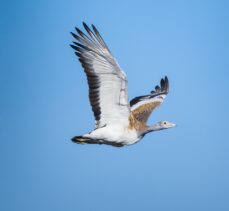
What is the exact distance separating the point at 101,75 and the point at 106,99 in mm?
885

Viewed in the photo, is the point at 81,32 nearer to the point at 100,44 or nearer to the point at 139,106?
the point at 100,44

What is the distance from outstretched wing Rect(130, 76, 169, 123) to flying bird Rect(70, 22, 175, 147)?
346 millimetres

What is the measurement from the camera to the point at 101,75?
15.7 metres

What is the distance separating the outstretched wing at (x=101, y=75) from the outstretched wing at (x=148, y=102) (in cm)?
191

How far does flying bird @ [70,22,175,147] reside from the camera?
15406 millimetres

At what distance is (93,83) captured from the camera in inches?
625

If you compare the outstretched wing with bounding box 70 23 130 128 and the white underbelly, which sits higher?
the outstretched wing with bounding box 70 23 130 128

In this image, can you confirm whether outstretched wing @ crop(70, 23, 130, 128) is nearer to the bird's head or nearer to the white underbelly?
the white underbelly

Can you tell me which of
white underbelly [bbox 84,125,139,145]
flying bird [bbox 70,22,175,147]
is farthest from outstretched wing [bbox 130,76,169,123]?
white underbelly [bbox 84,125,139,145]

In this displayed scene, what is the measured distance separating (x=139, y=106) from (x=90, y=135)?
3.54m

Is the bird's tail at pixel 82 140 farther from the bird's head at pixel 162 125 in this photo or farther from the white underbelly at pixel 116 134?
the bird's head at pixel 162 125

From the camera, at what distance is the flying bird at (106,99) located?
1541cm

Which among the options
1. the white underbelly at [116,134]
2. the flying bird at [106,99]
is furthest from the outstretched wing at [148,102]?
the white underbelly at [116,134]

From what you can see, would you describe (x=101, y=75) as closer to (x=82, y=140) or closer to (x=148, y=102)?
(x=82, y=140)
